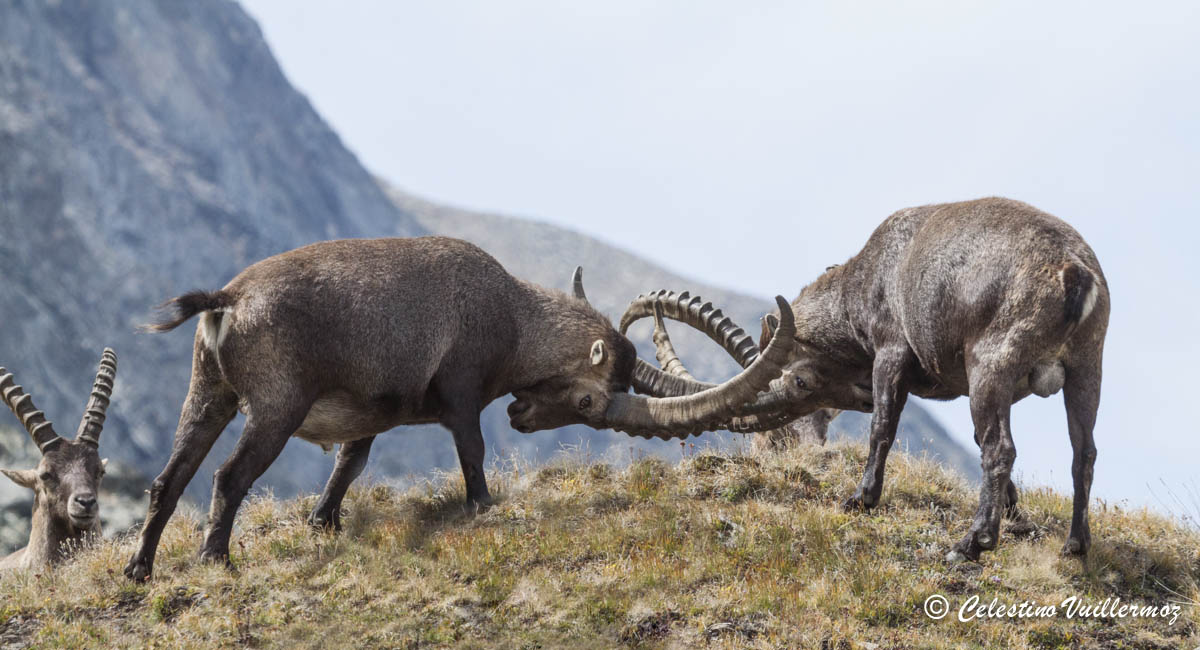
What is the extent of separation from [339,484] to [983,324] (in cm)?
662

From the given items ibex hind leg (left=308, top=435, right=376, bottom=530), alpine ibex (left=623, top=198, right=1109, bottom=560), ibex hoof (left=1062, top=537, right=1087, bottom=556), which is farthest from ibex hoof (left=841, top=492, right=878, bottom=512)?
ibex hind leg (left=308, top=435, right=376, bottom=530)

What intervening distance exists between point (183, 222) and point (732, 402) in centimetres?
9053

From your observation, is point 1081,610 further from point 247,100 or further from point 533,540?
point 247,100

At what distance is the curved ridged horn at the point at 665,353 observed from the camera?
13695 millimetres

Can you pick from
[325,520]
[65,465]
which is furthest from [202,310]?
[65,465]

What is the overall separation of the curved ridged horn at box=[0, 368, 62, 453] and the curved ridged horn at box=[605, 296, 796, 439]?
20.9 ft

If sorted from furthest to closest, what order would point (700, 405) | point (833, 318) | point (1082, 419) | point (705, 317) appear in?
point (705, 317)
point (833, 318)
point (700, 405)
point (1082, 419)

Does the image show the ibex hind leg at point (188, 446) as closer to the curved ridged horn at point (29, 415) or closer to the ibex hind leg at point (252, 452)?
the ibex hind leg at point (252, 452)

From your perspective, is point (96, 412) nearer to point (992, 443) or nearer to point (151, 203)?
point (992, 443)

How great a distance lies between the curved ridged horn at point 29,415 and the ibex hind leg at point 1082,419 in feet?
34.7

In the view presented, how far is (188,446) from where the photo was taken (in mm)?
10938

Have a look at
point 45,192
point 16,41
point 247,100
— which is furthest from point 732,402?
point 247,100

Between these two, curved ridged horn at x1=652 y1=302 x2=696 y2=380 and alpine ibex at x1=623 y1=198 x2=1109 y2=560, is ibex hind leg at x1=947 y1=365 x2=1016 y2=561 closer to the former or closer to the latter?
alpine ibex at x1=623 y1=198 x2=1109 y2=560

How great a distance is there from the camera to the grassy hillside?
9367mm
